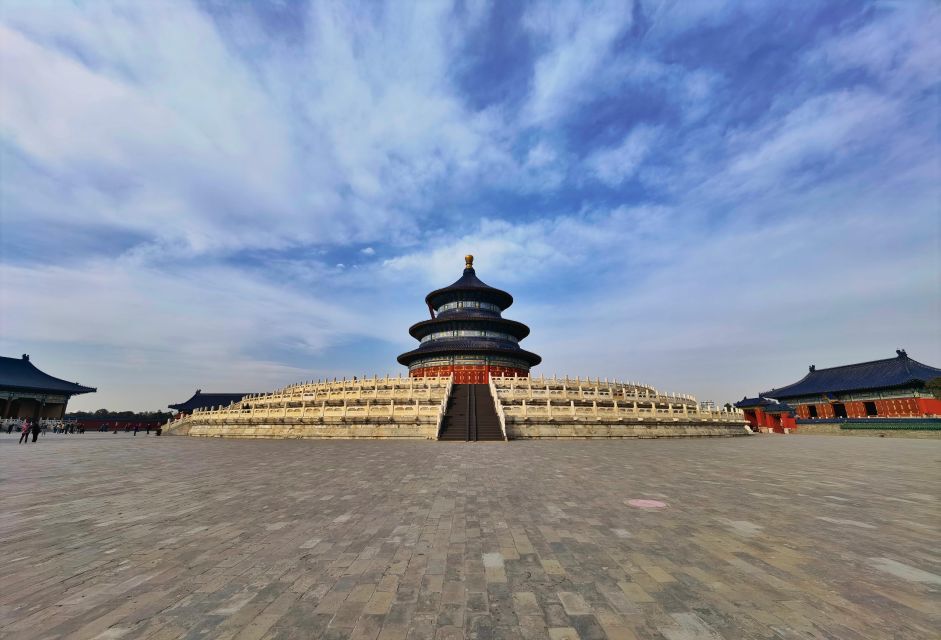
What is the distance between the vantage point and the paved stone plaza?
3.35 m

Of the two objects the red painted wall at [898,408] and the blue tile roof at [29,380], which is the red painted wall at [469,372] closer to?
the red painted wall at [898,408]

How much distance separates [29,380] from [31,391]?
4231 millimetres

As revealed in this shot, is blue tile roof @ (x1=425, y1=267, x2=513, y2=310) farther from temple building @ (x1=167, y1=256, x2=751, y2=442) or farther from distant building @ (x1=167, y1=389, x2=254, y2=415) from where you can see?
distant building @ (x1=167, y1=389, x2=254, y2=415)

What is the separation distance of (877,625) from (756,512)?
4.12m

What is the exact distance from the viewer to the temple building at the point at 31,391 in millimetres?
49594

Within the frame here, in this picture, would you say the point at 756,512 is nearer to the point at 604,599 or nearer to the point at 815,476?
the point at 604,599

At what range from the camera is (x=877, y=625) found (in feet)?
10.9

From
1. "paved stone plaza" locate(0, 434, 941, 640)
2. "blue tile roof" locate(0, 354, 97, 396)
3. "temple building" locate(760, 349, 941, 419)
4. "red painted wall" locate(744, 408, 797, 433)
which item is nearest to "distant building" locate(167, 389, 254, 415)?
"blue tile roof" locate(0, 354, 97, 396)

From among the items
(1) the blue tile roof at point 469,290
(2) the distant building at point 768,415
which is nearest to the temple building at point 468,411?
(1) the blue tile roof at point 469,290

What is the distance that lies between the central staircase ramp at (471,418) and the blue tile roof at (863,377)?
1659 inches

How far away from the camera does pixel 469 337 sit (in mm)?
46250

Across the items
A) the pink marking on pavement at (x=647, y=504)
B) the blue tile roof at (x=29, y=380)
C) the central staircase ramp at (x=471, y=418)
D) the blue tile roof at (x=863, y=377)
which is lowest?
the pink marking on pavement at (x=647, y=504)

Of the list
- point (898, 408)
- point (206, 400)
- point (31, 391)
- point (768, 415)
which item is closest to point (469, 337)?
point (768, 415)

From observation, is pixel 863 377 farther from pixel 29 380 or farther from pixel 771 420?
pixel 29 380
